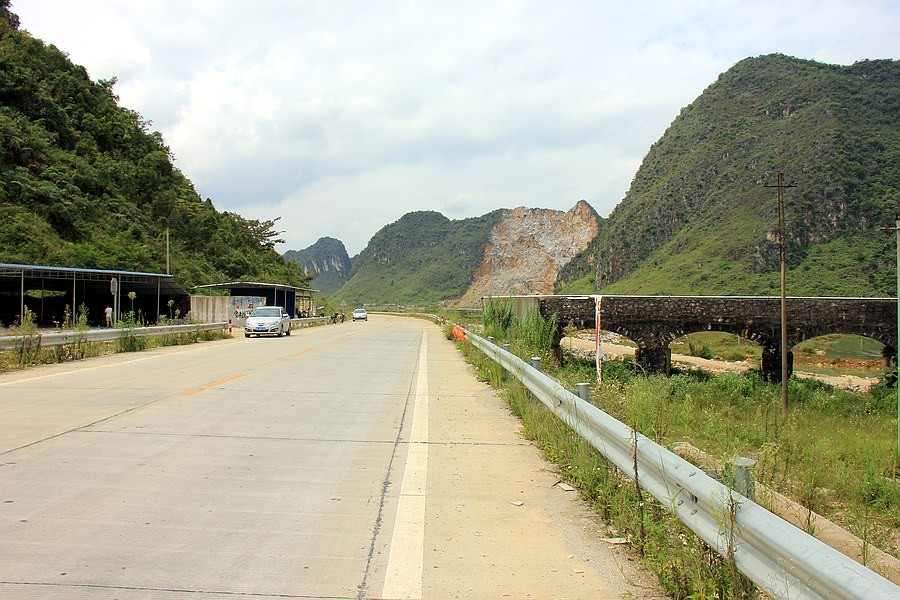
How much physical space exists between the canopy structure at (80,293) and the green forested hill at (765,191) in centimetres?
5733

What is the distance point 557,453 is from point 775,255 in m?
77.8

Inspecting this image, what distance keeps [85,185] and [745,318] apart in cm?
4676

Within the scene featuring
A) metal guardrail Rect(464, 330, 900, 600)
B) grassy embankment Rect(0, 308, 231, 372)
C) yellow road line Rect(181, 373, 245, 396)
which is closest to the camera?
metal guardrail Rect(464, 330, 900, 600)

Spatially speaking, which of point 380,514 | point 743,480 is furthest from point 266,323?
point 743,480

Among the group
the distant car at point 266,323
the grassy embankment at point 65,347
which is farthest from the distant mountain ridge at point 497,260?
the grassy embankment at point 65,347

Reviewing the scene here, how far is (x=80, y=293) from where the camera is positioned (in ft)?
145

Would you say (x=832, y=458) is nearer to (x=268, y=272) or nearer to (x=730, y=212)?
(x=268, y=272)

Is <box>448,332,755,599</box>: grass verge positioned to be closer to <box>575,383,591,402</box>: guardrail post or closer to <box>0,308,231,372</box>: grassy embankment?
<box>575,383,591,402</box>: guardrail post

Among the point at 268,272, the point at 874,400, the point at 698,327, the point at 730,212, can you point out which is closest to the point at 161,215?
the point at 268,272

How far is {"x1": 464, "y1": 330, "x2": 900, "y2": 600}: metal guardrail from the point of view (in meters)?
2.85

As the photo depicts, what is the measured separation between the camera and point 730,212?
92312 millimetres

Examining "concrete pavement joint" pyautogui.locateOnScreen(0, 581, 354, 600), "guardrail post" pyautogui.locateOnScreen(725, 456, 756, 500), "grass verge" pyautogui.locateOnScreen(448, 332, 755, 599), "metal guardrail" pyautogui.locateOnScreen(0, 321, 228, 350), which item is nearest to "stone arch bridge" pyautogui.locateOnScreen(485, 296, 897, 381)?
"metal guardrail" pyautogui.locateOnScreen(0, 321, 228, 350)

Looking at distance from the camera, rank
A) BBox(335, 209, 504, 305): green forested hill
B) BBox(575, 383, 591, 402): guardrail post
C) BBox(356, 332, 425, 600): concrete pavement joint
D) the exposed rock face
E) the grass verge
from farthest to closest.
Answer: BBox(335, 209, 504, 305): green forested hill, the exposed rock face, BBox(575, 383, 591, 402): guardrail post, BBox(356, 332, 425, 600): concrete pavement joint, the grass verge

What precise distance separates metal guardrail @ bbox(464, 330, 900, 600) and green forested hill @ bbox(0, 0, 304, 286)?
1677 inches
